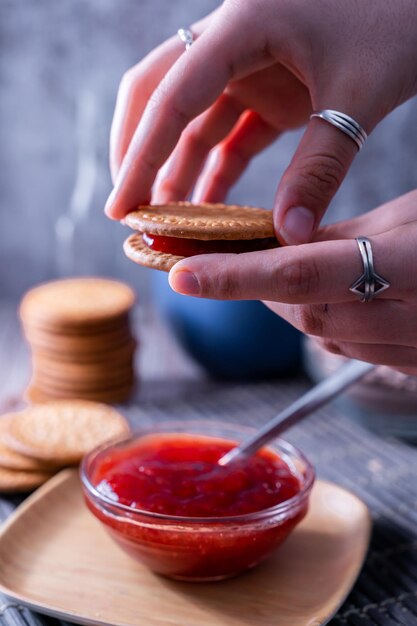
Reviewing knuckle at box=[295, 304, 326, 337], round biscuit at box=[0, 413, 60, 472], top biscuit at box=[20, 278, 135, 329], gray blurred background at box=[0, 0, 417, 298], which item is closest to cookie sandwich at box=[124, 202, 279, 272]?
knuckle at box=[295, 304, 326, 337]

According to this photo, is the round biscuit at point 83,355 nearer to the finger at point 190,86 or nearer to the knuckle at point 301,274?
the finger at point 190,86

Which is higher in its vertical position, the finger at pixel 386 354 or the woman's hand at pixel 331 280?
the woman's hand at pixel 331 280

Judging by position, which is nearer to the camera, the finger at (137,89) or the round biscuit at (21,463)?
the finger at (137,89)

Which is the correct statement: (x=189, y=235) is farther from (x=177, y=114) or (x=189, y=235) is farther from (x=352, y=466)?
(x=352, y=466)

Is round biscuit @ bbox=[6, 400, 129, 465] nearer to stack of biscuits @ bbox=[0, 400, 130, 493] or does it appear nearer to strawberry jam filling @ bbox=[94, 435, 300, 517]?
stack of biscuits @ bbox=[0, 400, 130, 493]

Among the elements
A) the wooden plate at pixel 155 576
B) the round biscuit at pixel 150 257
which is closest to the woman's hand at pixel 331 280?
the round biscuit at pixel 150 257

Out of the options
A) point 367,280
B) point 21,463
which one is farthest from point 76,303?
point 367,280

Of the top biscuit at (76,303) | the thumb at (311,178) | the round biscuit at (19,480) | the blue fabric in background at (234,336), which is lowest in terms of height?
the blue fabric in background at (234,336)
